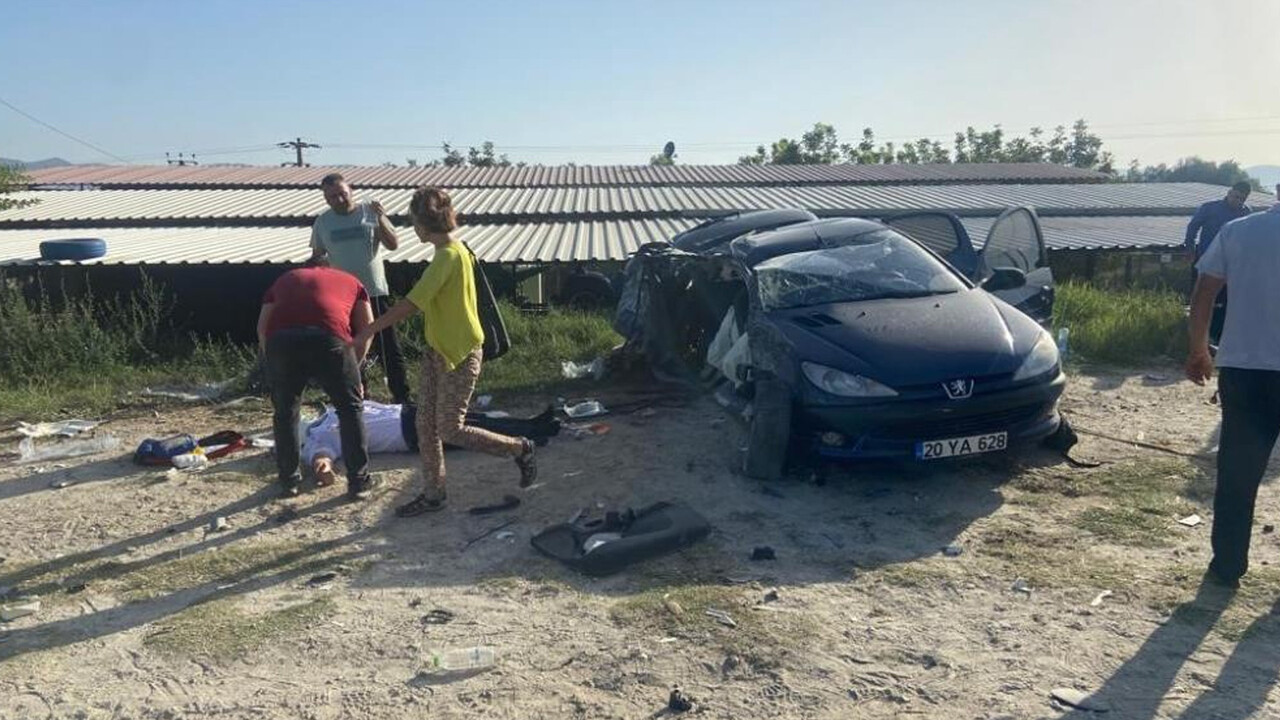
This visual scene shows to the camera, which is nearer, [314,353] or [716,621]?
[716,621]

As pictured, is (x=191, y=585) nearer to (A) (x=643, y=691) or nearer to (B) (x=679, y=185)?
(A) (x=643, y=691)

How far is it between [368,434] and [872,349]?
3.48 meters

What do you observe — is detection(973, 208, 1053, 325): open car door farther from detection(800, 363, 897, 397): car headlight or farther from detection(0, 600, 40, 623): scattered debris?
detection(0, 600, 40, 623): scattered debris

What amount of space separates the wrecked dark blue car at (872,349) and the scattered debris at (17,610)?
143 inches

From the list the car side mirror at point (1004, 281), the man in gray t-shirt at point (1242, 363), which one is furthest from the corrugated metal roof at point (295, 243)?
the man in gray t-shirt at point (1242, 363)

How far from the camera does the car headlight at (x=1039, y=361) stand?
17.3 ft

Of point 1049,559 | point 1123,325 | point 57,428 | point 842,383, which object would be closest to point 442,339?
point 842,383

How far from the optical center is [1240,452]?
3902 millimetres

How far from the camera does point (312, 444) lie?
6.16m

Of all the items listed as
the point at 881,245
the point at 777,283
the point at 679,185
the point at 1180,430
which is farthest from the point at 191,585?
the point at 679,185

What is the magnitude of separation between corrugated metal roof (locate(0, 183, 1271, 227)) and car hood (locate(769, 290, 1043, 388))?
9.30 meters

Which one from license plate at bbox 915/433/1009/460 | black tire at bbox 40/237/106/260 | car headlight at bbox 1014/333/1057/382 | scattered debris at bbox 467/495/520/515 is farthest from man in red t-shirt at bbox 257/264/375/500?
black tire at bbox 40/237/106/260

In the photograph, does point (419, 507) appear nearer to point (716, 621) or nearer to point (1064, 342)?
point (716, 621)

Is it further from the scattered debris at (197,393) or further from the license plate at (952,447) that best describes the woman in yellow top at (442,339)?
the scattered debris at (197,393)
